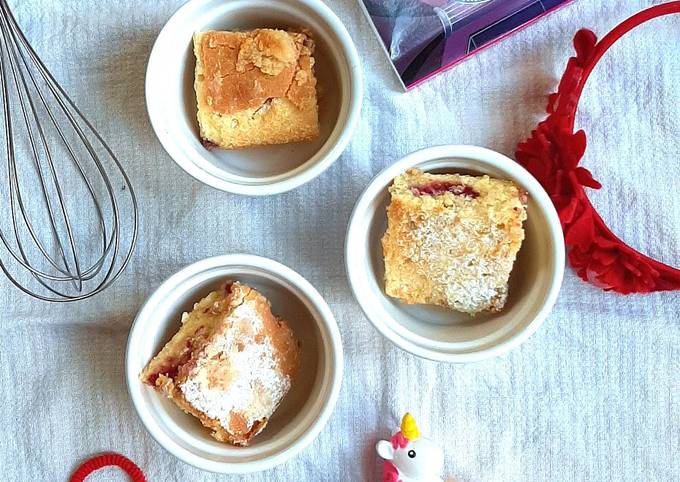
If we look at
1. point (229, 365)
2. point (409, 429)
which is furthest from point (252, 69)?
point (409, 429)

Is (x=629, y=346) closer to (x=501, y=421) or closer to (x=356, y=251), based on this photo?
(x=501, y=421)

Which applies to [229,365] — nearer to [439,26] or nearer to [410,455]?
[410,455]

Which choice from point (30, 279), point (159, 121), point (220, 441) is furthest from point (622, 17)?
point (30, 279)

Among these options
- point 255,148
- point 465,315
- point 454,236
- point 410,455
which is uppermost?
point 255,148

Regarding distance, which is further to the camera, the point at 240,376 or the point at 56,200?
the point at 56,200

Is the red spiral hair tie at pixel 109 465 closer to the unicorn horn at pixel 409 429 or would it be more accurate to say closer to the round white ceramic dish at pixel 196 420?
the round white ceramic dish at pixel 196 420

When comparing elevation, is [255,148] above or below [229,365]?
above
